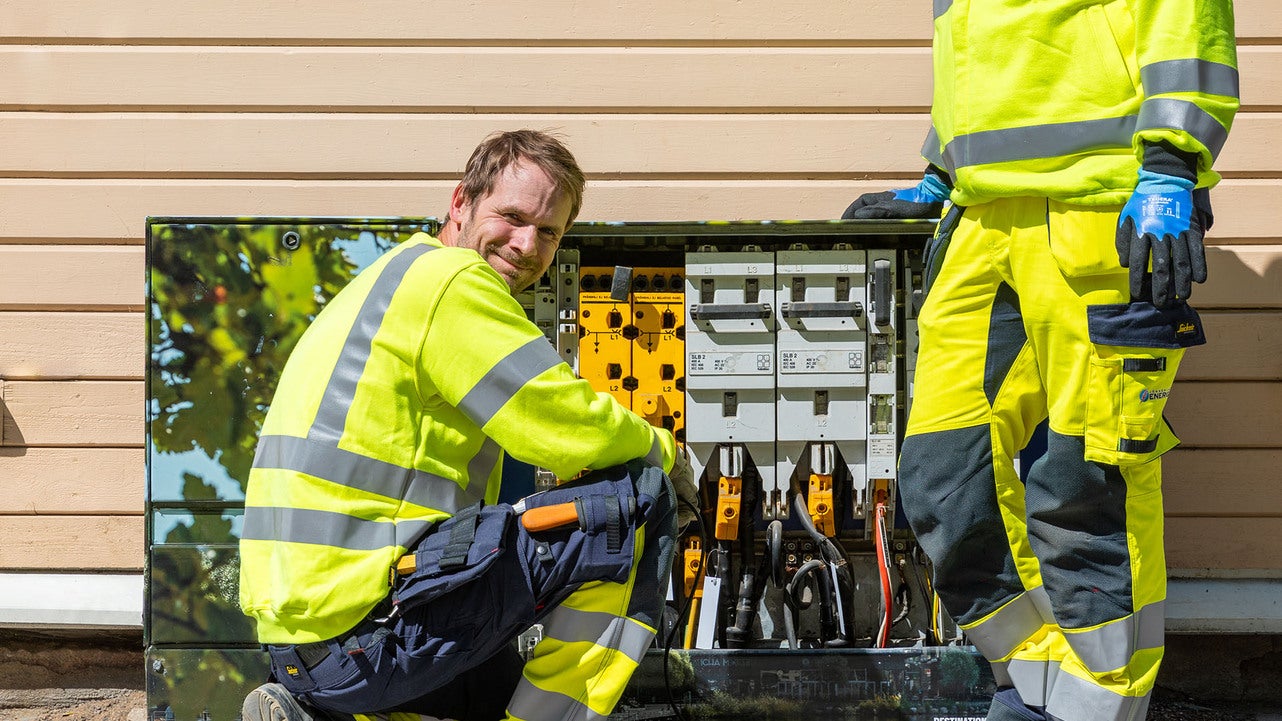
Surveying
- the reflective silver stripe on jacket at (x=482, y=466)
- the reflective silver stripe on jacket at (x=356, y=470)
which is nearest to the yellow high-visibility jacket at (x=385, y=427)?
the reflective silver stripe on jacket at (x=356, y=470)

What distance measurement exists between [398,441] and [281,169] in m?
2.04

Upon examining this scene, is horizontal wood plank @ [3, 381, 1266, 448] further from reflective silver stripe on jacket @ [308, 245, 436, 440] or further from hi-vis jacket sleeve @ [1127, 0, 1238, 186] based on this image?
reflective silver stripe on jacket @ [308, 245, 436, 440]

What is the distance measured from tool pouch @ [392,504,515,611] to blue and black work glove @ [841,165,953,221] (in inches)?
62.2

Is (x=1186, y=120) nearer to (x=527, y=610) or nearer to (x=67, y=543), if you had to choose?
(x=527, y=610)

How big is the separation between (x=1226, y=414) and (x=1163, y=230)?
1934 millimetres

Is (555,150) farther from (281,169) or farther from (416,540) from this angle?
(281,169)

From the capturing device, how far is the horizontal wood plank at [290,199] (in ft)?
12.3

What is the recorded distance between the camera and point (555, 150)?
236 centimetres

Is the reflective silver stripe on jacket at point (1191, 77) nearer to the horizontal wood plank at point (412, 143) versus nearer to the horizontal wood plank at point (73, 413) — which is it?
the horizontal wood plank at point (412, 143)

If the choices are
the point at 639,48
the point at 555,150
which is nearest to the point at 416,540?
the point at 555,150

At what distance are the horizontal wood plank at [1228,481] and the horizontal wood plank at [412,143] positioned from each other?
56.3 inches

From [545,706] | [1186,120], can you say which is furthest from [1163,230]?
[545,706]

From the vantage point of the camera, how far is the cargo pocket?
229 cm

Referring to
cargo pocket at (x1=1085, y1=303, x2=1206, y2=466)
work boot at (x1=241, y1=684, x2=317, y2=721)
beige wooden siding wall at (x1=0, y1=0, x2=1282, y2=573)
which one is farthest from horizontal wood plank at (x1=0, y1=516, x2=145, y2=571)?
cargo pocket at (x1=1085, y1=303, x2=1206, y2=466)
